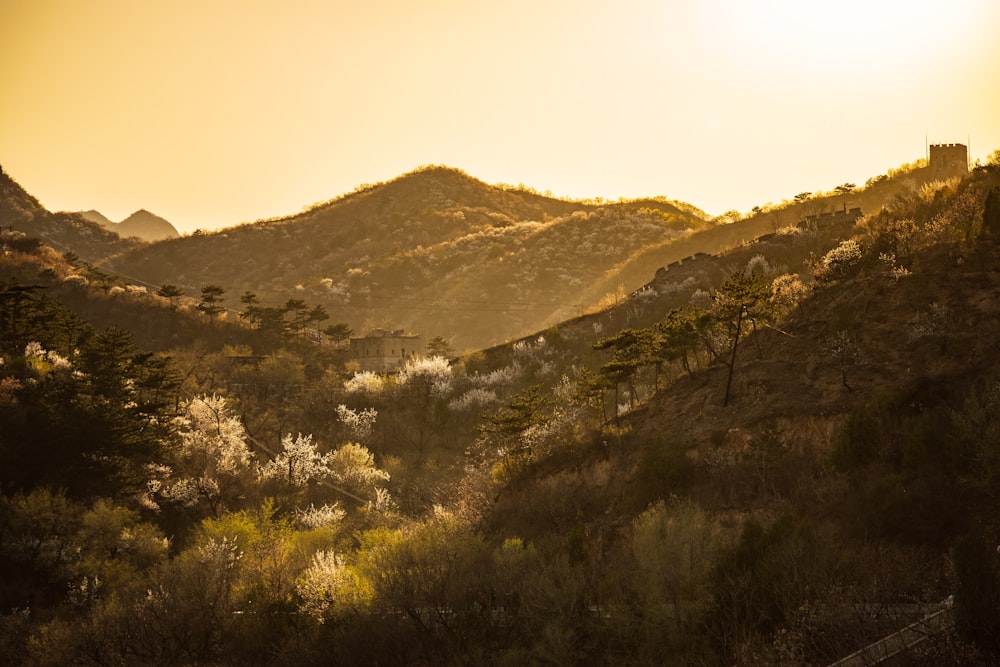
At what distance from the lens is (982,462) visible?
2078 cm

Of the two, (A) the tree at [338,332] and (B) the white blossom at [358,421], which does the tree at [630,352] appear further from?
(A) the tree at [338,332]

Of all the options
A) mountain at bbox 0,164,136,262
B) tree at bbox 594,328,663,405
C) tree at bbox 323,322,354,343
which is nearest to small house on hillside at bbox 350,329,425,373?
tree at bbox 323,322,354,343

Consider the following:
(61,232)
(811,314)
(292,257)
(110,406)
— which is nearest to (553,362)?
(811,314)

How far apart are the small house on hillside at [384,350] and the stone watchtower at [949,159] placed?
41.0 metres

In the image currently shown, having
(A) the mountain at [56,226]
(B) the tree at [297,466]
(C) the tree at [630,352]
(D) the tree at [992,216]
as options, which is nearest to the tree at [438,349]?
(B) the tree at [297,466]

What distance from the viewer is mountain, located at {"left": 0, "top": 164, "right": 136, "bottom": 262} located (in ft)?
387

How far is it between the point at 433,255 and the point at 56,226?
201ft

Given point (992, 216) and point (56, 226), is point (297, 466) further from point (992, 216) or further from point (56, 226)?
point (56, 226)

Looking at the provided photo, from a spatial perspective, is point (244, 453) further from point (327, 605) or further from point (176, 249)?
point (176, 249)

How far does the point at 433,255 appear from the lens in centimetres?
10644

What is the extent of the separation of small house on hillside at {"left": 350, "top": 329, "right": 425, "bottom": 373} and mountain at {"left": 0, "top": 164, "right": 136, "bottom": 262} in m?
67.7

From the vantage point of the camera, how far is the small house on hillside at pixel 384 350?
6456 cm

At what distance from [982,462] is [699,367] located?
1411 centimetres

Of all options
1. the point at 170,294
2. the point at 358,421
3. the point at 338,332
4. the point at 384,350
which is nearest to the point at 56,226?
the point at 170,294
